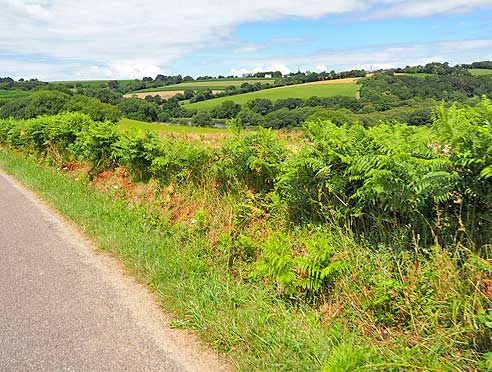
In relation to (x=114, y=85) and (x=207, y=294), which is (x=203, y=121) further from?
(x=114, y=85)

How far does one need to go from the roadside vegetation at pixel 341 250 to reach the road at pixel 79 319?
276 mm

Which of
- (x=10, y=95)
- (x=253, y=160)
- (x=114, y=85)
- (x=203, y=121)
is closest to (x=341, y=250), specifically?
(x=253, y=160)

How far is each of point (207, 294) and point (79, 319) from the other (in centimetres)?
137

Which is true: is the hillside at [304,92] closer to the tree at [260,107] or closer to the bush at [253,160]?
Answer: the tree at [260,107]

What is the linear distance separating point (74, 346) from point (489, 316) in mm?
3520

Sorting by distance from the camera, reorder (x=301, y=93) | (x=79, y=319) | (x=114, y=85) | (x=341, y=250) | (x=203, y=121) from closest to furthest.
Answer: (x=79, y=319) < (x=341, y=250) < (x=203, y=121) < (x=301, y=93) < (x=114, y=85)

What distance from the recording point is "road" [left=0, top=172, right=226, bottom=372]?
12.1 ft

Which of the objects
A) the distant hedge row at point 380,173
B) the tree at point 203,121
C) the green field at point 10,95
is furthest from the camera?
the green field at point 10,95

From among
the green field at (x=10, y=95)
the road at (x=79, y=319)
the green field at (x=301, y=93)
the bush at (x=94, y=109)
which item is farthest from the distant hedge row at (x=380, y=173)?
the green field at (x=10, y=95)

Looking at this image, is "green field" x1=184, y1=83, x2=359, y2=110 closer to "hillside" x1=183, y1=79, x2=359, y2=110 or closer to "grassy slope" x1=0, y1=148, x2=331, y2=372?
"hillside" x1=183, y1=79, x2=359, y2=110

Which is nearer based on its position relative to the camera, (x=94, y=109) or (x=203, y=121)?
(x=203, y=121)

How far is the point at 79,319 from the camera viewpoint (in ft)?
14.5

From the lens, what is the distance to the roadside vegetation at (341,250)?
3438 millimetres

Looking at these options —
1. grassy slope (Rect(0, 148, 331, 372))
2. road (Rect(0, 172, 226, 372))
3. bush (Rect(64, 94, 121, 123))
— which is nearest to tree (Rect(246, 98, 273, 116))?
grassy slope (Rect(0, 148, 331, 372))
